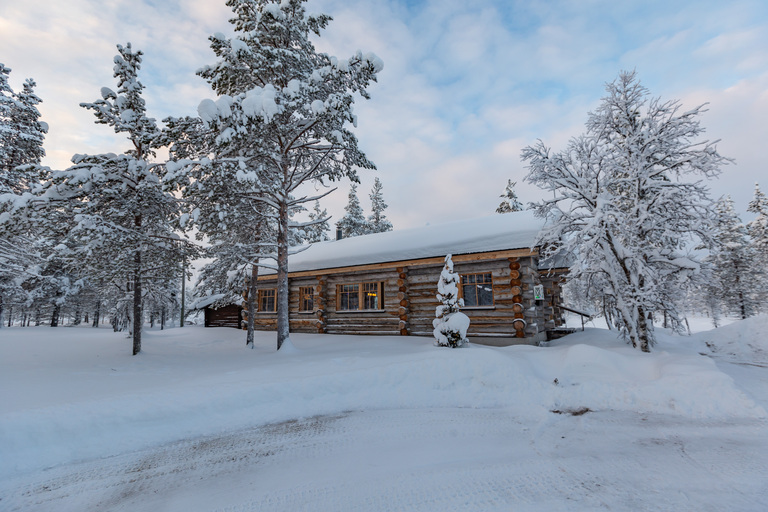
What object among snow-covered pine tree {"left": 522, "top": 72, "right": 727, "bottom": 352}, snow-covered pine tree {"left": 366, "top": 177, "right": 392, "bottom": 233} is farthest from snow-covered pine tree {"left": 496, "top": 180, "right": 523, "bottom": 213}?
snow-covered pine tree {"left": 522, "top": 72, "right": 727, "bottom": 352}

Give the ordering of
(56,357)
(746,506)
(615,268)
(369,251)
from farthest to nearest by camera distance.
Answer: (369,251) → (56,357) → (615,268) → (746,506)

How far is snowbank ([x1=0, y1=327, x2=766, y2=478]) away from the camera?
17.2ft

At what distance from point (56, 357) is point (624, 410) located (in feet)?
53.7

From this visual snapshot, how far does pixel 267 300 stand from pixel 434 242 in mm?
10812

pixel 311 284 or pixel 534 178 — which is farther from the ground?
pixel 534 178

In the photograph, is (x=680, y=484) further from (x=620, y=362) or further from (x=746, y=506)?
(x=620, y=362)

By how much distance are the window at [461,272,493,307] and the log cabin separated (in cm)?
4

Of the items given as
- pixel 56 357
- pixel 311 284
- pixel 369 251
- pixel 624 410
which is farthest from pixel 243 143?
pixel 624 410

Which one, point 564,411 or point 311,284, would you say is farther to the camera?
point 311,284

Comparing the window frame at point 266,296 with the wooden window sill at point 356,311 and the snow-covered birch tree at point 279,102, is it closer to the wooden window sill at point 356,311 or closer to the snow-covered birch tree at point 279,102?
the wooden window sill at point 356,311

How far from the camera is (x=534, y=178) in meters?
11.1

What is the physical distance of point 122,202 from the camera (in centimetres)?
1172

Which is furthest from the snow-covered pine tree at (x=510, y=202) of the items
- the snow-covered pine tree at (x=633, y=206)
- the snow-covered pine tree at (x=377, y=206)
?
the snow-covered pine tree at (x=633, y=206)

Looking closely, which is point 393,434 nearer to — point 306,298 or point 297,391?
point 297,391
